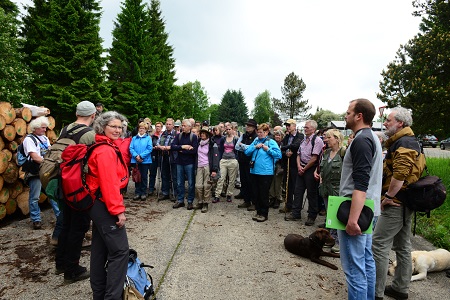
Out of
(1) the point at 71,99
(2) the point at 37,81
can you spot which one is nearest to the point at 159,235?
(1) the point at 71,99

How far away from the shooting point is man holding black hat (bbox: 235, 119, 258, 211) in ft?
22.6

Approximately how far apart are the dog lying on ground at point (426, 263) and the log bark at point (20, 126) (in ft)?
23.8

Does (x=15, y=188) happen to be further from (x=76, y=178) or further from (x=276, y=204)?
(x=276, y=204)

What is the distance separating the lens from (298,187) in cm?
623

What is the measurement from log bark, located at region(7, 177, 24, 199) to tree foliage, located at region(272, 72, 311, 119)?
5777 centimetres

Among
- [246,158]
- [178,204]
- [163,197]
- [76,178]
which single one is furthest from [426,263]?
[163,197]

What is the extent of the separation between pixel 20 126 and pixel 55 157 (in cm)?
331

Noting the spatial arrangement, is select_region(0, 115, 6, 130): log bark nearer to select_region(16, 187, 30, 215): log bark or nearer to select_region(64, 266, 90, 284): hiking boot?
select_region(16, 187, 30, 215): log bark

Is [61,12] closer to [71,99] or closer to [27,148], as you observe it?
[71,99]

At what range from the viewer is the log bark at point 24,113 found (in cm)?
581

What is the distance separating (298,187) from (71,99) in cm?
1982

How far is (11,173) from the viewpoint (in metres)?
5.46

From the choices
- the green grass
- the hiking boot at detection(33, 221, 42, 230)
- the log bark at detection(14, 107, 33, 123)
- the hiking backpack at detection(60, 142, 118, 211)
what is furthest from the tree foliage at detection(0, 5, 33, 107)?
the green grass

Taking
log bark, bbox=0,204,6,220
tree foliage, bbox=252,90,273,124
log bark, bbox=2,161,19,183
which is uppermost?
tree foliage, bbox=252,90,273,124
